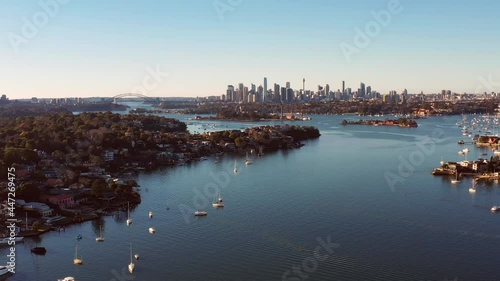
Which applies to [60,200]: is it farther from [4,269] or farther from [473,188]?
[473,188]

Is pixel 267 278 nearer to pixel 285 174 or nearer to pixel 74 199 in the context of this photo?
pixel 74 199

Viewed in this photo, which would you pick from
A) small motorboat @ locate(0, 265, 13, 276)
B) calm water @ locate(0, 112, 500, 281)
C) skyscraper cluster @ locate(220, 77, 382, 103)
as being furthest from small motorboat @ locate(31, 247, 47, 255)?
skyscraper cluster @ locate(220, 77, 382, 103)

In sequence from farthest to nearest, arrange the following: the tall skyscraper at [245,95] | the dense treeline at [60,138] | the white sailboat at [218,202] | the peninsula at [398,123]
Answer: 1. the tall skyscraper at [245,95]
2. the peninsula at [398,123]
3. the dense treeline at [60,138]
4. the white sailboat at [218,202]

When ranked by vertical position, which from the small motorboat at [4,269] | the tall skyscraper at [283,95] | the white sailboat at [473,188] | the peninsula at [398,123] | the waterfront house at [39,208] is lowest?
the small motorboat at [4,269]

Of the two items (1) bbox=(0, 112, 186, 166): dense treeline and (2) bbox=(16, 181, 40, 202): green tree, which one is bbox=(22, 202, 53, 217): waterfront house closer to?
(2) bbox=(16, 181, 40, 202): green tree

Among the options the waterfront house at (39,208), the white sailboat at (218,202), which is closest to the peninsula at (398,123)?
the white sailboat at (218,202)

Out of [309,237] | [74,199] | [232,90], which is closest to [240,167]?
[74,199]

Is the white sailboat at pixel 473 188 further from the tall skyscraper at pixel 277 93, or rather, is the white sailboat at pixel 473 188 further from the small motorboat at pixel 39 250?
the tall skyscraper at pixel 277 93

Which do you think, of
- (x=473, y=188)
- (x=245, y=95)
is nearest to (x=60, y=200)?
(x=473, y=188)

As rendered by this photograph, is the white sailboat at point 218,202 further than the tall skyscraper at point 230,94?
No
